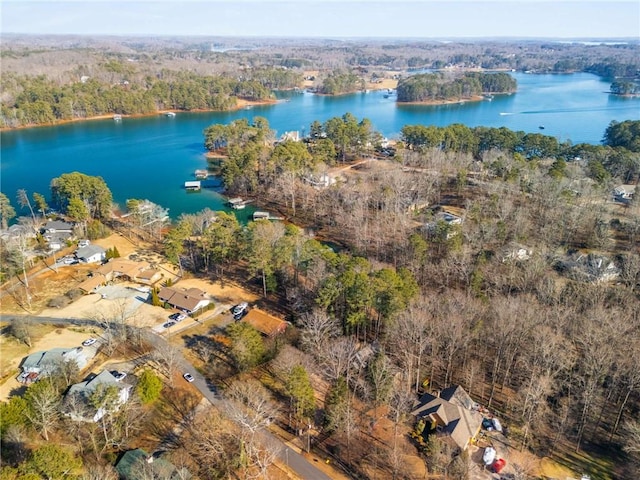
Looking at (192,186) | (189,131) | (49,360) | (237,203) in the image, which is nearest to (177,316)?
(49,360)

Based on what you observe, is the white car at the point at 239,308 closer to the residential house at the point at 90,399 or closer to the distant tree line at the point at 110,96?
the residential house at the point at 90,399

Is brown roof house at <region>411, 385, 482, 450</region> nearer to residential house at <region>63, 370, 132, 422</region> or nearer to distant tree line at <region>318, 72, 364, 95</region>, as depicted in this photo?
residential house at <region>63, 370, 132, 422</region>

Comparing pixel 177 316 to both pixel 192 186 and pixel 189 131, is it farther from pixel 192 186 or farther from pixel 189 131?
pixel 189 131

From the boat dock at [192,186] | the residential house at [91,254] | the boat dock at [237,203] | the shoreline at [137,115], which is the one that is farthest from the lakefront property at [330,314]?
the shoreline at [137,115]

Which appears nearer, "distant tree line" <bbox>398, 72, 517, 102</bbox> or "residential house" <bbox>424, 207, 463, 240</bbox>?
"residential house" <bbox>424, 207, 463, 240</bbox>

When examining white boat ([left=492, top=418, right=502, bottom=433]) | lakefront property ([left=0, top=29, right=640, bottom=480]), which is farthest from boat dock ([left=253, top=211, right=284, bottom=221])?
white boat ([left=492, top=418, right=502, bottom=433])

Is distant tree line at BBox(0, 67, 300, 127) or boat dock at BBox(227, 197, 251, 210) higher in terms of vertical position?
distant tree line at BBox(0, 67, 300, 127)

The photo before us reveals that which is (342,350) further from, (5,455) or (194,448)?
(5,455)
